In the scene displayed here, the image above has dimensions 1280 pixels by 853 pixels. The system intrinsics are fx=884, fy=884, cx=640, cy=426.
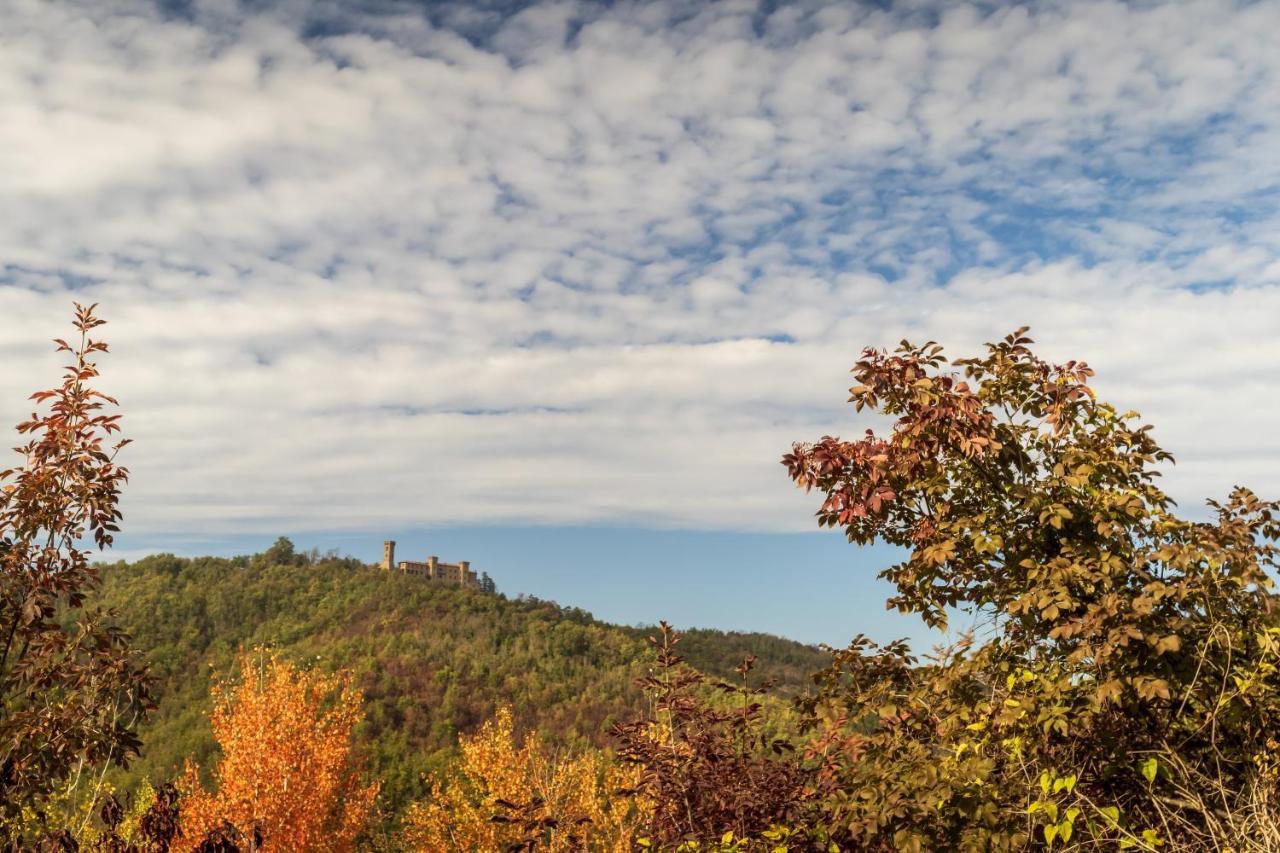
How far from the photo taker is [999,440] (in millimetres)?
5316

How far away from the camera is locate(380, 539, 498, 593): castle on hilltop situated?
336 ft

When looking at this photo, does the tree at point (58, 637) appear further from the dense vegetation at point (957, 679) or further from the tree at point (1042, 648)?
the tree at point (1042, 648)

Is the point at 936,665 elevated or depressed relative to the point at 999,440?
depressed

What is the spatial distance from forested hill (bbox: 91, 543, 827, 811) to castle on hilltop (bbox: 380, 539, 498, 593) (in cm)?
460

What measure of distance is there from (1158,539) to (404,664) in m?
70.3

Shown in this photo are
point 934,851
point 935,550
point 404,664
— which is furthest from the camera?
point 404,664

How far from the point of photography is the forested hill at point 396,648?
194 ft

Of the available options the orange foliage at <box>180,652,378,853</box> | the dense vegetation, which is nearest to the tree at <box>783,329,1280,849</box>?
the dense vegetation

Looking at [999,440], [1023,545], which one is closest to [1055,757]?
[1023,545]

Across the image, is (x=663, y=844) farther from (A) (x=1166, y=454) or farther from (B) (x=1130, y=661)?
(A) (x=1166, y=454)

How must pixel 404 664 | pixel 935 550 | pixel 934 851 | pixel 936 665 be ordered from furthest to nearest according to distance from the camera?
pixel 404 664 < pixel 936 665 < pixel 935 550 < pixel 934 851

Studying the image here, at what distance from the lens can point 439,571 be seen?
117m

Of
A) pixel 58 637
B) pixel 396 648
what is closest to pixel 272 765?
pixel 58 637

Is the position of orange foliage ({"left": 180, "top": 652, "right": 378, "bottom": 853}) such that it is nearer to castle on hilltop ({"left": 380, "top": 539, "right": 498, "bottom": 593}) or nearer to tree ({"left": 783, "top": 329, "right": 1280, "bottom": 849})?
tree ({"left": 783, "top": 329, "right": 1280, "bottom": 849})
